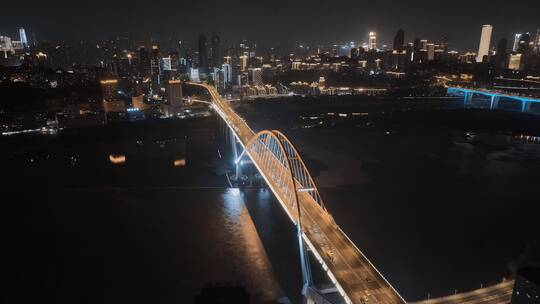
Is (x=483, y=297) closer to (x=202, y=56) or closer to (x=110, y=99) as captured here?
(x=110, y=99)

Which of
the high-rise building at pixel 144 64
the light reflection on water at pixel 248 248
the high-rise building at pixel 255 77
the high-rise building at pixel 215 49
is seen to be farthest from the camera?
the high-rise building at pixel 215 49

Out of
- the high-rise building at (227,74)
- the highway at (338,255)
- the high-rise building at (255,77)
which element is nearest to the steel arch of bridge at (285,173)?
the highway at (338,255)

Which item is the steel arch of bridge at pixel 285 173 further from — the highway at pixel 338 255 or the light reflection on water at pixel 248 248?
the light reflection on water at pixel 248 248

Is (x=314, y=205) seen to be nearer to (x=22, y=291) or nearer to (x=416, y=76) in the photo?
(x=22, y=291)


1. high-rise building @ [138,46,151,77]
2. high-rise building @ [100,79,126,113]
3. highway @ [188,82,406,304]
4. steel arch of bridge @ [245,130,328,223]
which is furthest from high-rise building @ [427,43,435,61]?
highway @ [188,82,406,304]

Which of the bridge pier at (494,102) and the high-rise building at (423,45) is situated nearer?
the bridge pier at (494,102)

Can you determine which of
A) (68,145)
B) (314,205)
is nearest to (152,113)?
(68,145)

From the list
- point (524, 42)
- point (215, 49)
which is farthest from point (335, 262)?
point (524, 42)

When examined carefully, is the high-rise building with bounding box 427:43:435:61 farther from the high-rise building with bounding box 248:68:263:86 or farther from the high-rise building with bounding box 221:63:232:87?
the high-rise building with bounding box 221:63:232:87
